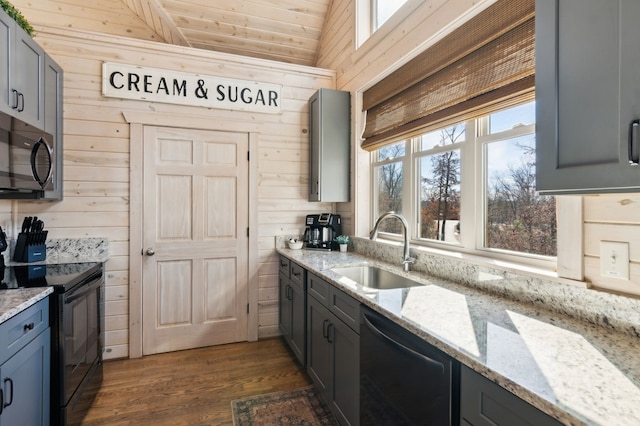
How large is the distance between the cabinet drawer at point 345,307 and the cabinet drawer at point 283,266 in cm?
107

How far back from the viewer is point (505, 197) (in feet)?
5.90

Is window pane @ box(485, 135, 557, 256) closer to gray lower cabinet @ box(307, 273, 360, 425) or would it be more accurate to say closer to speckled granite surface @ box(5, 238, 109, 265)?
gray lower cabinet @ box(307, 273, 360, 425)

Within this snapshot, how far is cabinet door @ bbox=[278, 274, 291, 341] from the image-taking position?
295 centimetres

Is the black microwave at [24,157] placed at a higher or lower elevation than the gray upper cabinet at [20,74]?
lower

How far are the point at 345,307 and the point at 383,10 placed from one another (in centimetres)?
252

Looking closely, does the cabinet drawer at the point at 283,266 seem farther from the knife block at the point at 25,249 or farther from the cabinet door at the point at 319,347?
the knife block at the point at 25,249

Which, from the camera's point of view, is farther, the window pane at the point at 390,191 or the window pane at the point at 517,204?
the window pane at the point at 390,191

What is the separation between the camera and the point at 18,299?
1.51 m

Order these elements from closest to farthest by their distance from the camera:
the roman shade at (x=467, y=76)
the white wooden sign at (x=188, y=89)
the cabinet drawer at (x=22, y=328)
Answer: the cabinet drawer at (x=22, y=328), the roman shade at (x=467, y=76), the white wooden sign at (x=188, y=89)

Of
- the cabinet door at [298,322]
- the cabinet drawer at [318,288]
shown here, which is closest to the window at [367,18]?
the cabinet drawer at [318,288]

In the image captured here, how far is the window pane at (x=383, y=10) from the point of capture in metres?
2.67

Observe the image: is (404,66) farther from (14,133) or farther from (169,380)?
(169,380)

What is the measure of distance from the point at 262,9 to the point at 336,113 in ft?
4.24

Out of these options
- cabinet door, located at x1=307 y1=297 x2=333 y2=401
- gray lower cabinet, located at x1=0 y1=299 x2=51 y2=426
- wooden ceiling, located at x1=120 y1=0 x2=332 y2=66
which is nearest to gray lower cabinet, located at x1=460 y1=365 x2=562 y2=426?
cabinet door, located at x1=307 y1=297 x2=333 y2=401
